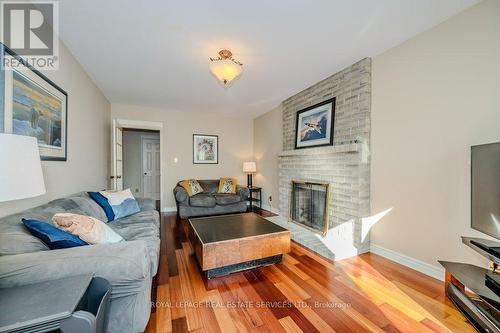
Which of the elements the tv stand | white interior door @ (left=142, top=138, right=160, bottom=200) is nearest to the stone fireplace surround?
the tv stand

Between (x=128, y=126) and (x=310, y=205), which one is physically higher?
(x=128, y=126)

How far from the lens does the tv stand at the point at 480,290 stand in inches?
47.4

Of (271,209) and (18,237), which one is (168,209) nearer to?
(271,209)

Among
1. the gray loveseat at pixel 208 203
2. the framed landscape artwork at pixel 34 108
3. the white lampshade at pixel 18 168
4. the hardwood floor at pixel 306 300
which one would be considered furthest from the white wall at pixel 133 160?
the white lampshade at pixel 18 168

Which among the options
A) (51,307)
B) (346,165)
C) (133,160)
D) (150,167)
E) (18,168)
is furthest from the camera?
(150,167)

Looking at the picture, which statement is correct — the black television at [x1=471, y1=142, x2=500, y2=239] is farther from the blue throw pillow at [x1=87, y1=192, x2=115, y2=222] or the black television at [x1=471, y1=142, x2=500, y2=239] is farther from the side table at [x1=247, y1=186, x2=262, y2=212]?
the side table at [x1=247, y1=186, x2=262, y2=212]

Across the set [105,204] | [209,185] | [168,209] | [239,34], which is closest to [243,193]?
[209,185]

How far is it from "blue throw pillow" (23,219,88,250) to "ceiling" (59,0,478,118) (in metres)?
1.72

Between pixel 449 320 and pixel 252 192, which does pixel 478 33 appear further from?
pixel 252 192

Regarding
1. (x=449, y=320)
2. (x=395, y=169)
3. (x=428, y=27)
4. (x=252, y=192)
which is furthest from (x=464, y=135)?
(x=252, y=192)

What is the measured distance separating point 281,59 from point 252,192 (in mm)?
3306

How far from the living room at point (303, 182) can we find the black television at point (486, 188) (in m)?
0.01

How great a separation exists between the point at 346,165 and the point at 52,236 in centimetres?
289

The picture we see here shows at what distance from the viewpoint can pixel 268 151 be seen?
195 inches
